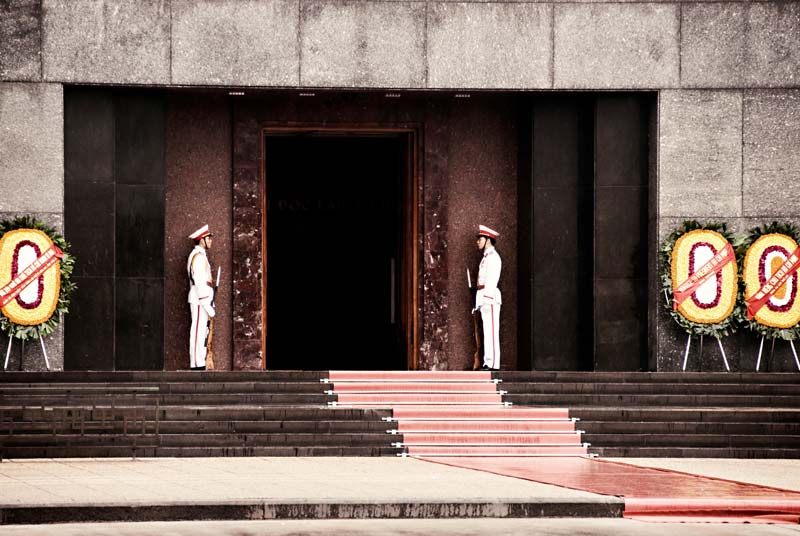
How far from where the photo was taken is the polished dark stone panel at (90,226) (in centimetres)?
2409

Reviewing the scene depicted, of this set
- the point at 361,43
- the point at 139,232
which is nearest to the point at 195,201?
the point at 139,232

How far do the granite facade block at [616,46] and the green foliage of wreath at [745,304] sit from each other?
8.82ft

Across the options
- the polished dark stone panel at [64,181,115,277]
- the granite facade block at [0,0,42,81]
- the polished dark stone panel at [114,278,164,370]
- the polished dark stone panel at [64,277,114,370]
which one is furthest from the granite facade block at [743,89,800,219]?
the granite facade block at [0,0,42,81]

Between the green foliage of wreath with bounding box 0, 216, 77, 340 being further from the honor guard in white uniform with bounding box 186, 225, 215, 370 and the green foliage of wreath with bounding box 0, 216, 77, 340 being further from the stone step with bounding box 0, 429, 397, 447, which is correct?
the stone step with bounding box 0, 429, 397, 447

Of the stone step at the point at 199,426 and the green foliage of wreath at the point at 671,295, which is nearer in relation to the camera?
the stone step at the point at 199,426

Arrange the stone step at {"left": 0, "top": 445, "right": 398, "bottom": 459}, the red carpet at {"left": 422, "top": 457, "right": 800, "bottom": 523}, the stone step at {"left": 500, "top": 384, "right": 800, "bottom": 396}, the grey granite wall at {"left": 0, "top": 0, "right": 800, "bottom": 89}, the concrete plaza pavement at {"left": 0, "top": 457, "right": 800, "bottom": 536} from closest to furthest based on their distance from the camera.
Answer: the concrete plaza pavement at {"left": 0, "top": 457, "right": 800, "bottom": 536}, the red carpet at {"left": 422, "top": 457, "right": 800, "bottom": 523}, the stone step at {"left": 0, "top": 445, "right": 398, "bottom": 459}, the stone step at {"left": 500, "top": 384, "right": 800, "bottom": 396}, the grey granite wall at {"left": 0, "top": 0, "right": 800, "bottom": 89}

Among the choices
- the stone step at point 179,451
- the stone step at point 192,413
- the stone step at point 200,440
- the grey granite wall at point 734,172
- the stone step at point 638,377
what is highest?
the grey granite wall at point 734,172

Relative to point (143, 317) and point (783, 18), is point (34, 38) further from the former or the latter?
point (783, 18)

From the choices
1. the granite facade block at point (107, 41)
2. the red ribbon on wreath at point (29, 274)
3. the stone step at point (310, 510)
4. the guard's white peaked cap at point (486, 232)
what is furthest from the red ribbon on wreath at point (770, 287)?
the red ribbon on wreath at point (29, 274)

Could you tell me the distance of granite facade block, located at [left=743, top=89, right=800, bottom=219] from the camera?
80.1ft

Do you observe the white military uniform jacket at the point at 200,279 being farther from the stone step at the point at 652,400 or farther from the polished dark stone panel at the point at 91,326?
the stone step at the point at 652,400

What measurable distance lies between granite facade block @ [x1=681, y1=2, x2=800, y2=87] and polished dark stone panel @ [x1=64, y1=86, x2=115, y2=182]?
29.8 ft

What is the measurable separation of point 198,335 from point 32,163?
370cm

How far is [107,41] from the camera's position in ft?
78.3
